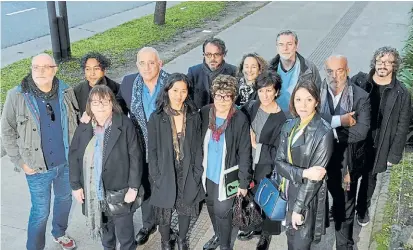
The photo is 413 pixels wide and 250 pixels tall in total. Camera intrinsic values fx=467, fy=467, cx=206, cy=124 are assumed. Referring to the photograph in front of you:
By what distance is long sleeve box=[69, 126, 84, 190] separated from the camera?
3837mm

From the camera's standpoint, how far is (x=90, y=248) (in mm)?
4582

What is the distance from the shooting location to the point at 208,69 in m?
4.99

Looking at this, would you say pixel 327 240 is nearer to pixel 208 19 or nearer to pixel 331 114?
pixel 331 114

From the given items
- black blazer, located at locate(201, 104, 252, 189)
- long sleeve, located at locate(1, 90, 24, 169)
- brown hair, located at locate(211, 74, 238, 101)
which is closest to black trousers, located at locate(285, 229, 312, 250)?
black blazer, located at locate(201, 104, 252, 189)

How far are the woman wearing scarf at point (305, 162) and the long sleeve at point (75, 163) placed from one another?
5.32 feet

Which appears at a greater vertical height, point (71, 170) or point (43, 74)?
point (43, 74)

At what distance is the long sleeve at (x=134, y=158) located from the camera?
3815 millimetres

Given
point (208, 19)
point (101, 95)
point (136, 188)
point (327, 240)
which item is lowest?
point (327, 240)

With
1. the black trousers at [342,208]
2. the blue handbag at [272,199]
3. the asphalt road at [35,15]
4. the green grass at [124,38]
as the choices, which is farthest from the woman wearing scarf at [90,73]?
the asphalt road at [35,15]

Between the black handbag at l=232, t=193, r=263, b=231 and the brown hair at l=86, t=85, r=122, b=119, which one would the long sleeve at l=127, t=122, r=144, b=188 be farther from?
the black handbag at l=232, t=193, r=263, b=231

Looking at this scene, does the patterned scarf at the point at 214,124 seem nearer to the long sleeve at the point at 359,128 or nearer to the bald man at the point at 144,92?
the bald man at the point at 144,92

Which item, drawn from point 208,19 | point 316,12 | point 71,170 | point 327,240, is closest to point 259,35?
point 208,19

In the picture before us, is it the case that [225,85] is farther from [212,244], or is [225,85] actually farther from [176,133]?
[212,244]

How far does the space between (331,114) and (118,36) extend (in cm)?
936
